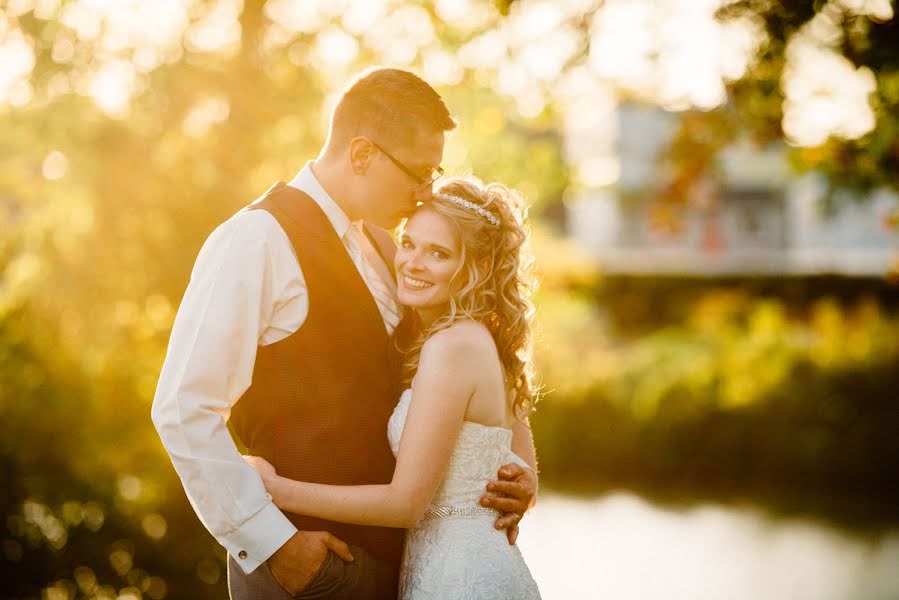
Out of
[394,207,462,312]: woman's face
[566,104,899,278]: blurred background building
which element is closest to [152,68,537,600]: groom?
[394,207,462,312]: woman's face

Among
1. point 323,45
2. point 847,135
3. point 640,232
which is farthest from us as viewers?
point 640,232

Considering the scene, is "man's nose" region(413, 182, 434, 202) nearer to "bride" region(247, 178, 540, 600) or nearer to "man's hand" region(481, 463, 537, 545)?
"bride" region(247, 178, 540, 600)

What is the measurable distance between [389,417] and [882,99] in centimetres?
360

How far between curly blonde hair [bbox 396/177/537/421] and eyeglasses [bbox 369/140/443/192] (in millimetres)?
42

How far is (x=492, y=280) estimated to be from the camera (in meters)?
3.27

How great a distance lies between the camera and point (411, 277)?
125 inches

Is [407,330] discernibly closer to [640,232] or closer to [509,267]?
[509,267]

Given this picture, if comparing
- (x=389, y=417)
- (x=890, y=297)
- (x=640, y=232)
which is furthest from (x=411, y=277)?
(x=640, y=232)

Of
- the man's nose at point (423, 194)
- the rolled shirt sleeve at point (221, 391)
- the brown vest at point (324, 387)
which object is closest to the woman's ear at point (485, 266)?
the man's nose at point (423, 194)

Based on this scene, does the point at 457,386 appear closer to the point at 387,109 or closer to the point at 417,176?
the point at 417,176

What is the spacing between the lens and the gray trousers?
2875 millimetres

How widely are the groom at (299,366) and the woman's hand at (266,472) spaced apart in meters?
0.04

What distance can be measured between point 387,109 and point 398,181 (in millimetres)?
220

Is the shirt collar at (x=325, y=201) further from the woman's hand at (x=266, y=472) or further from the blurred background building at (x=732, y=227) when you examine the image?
the blurred background building at (x=732, y=227)
